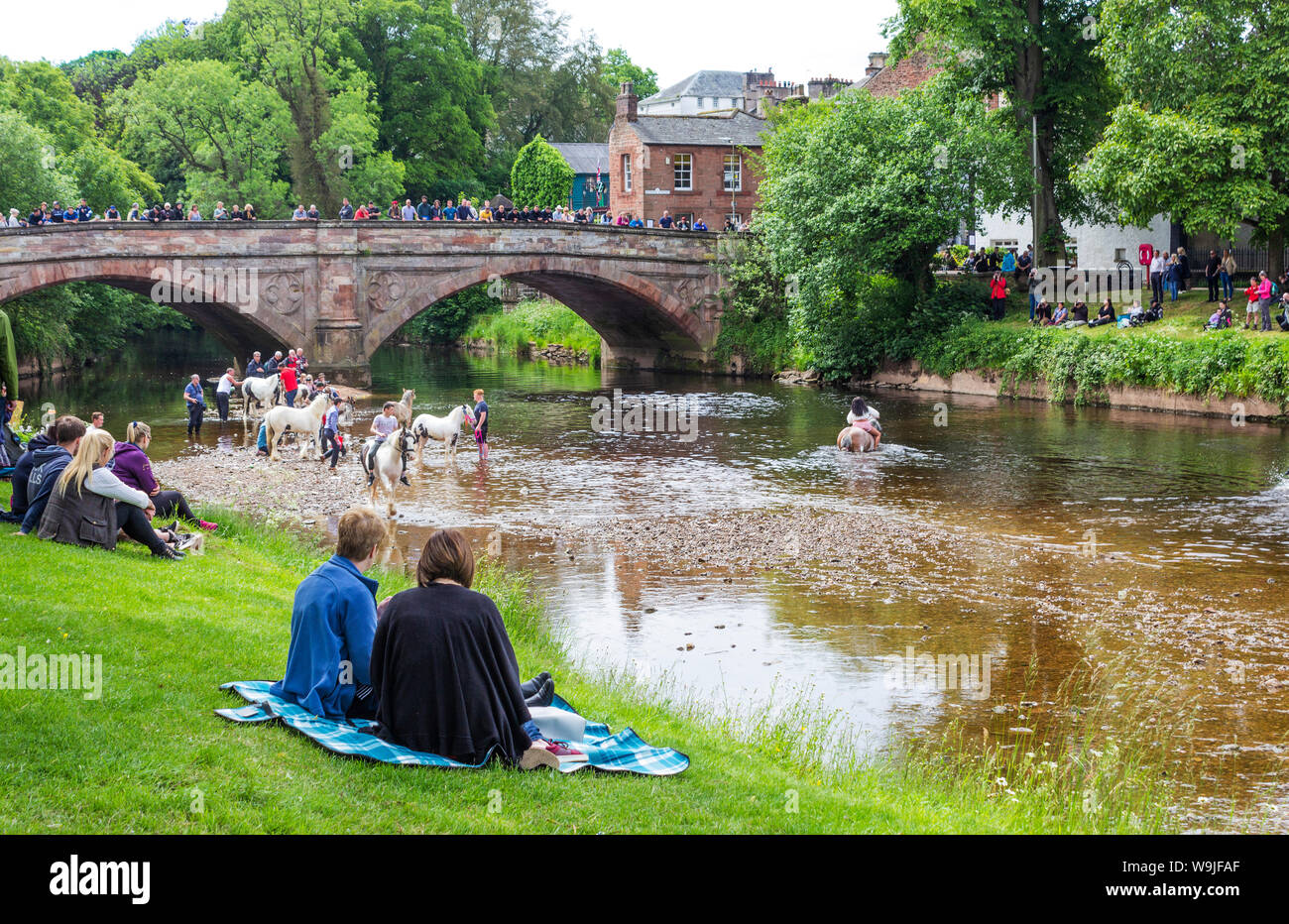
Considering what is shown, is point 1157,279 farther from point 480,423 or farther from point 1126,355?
point 480,423

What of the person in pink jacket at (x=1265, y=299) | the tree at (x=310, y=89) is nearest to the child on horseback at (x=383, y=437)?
the person in pink jacket at (x=1265, y=299)

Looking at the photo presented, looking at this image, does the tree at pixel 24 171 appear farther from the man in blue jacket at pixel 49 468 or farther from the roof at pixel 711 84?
the roof at pixel 711 84

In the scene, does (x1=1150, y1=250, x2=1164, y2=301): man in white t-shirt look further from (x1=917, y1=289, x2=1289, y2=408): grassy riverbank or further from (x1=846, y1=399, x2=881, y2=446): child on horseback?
(x1=846, y1=399, x2=881, y2=446): child on horseback

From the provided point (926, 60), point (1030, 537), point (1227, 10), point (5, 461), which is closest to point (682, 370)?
point (926, 60)

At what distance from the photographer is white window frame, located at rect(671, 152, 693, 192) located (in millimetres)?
68750

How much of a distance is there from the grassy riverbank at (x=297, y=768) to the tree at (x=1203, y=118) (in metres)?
27.0

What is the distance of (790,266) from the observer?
4219 centimetres

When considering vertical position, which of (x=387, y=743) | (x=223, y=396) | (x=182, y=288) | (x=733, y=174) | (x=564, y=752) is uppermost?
(x=733, y=174)

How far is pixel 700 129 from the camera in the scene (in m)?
69.6

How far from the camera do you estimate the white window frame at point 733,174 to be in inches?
2724

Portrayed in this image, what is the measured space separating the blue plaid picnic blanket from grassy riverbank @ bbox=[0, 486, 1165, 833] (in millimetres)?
94

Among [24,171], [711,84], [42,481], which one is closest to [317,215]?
[24,171]

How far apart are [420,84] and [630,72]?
50917 millimetres

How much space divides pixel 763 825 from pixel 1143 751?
4.74m
